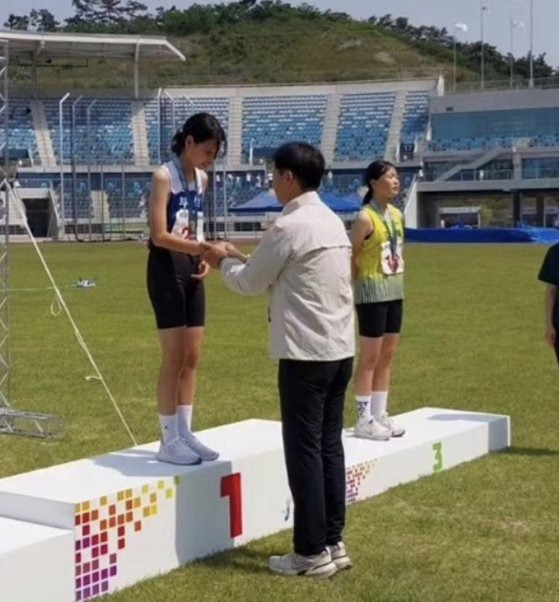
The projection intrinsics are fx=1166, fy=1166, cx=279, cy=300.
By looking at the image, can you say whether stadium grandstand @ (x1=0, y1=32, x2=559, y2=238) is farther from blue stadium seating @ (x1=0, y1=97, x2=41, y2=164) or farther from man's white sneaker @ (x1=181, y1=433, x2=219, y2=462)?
man's white sneaker @ (x1=181, y1=433, x2=219, y2=462)

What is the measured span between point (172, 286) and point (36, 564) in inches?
64.8

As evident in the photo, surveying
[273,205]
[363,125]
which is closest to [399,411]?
[273,205]

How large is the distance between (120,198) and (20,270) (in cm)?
3333

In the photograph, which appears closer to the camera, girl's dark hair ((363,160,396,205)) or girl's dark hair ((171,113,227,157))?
girl's dark hair ((171,113,227,157))

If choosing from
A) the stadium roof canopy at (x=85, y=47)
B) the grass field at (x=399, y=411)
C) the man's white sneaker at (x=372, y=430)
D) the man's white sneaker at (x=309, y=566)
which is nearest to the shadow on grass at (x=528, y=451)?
the grass field at (x=399, y=411)

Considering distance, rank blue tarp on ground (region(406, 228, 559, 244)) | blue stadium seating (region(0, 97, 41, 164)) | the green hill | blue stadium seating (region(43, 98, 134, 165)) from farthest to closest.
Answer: the green hill < blue stadium seating (region(0, 97, 41, 164)) < blue stadium seating (region(43, 98, 134, 165)) < blue tarp on ground (region(406, 228, 559, 244))

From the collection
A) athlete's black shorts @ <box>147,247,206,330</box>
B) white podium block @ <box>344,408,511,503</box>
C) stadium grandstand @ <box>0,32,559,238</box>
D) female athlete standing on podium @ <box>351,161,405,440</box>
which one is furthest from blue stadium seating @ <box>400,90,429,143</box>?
athlete's black shorts @ <box>147,247,206,330</box>

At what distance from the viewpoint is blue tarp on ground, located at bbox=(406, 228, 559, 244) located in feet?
182

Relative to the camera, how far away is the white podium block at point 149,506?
5.11 meters

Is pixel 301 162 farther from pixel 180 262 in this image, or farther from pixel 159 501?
pixel 159 501

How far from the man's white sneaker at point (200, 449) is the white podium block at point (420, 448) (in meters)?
1.04

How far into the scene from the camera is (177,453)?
5.91 metres

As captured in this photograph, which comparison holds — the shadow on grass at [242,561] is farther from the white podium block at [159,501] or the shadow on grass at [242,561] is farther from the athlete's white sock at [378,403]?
the athlete's white sock at [378,403]

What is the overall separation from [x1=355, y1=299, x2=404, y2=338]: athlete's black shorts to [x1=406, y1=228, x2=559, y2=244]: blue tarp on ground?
4779 centimetres
